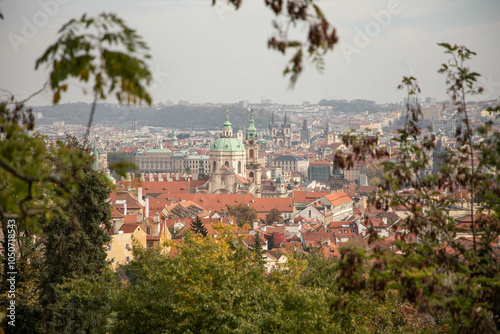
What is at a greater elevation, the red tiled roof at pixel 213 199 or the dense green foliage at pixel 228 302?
the dense green foliage at pixel 228 302

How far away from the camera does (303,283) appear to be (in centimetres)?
1700

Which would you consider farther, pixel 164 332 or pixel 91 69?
pixel 164 332

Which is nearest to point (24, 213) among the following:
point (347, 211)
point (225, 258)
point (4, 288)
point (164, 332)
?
point (164, 332)

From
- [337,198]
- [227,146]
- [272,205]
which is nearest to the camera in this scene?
[272,205]

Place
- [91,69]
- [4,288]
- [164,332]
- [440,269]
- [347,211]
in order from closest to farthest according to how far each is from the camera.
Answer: [91,69] → [440,269] → [164,332] → [4,288] → [347,211]

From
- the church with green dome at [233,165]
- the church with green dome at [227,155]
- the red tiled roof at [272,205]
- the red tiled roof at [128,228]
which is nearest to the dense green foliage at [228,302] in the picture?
the red tiled roof at [128,228]

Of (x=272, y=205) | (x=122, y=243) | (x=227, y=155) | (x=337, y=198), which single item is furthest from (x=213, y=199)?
(x=122, y=243)

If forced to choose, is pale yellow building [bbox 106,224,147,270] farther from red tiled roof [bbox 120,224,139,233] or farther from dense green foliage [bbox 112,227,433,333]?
dense green foliage [bbox 112,227,433,333]

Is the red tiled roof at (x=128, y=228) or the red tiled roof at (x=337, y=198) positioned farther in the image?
the red tiled roof at (x=337, y=198)

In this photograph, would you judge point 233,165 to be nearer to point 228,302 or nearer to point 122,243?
point 122,243

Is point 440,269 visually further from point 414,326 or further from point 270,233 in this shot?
point 270,233

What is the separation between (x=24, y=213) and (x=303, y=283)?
13.2 meters

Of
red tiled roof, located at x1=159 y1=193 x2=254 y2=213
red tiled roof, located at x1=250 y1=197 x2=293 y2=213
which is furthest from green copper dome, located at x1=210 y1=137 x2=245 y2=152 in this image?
red tiled roof, located at x1=250 y1=197 x2=293 y2=213

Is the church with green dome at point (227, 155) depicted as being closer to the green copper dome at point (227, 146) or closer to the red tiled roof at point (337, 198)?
the green copper dome at point (227, 146)
